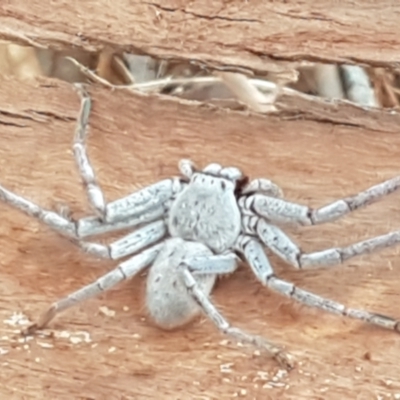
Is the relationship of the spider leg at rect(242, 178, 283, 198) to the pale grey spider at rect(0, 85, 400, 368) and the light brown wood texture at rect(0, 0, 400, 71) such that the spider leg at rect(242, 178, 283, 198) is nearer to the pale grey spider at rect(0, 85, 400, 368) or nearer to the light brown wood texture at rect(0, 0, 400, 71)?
the pale grey spider at rect(0, 85, 400, 368)

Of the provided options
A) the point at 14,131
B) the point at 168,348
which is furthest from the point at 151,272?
the point at 14,131

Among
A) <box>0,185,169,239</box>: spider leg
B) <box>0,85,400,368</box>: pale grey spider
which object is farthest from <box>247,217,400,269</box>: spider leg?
<box>0,185,169,239</box>: spider leg

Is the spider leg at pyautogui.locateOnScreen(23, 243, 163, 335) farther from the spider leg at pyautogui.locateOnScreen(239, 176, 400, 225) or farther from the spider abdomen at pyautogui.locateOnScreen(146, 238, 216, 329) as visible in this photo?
the spider leg at pyautogui.locateOnScreen(239, 176, 400, 225)

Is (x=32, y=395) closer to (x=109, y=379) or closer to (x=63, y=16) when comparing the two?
(x=109, y=379)

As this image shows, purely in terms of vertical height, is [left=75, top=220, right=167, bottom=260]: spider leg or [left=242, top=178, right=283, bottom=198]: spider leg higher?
[left=242, top=178, right=283, bottom=198]: spider leg

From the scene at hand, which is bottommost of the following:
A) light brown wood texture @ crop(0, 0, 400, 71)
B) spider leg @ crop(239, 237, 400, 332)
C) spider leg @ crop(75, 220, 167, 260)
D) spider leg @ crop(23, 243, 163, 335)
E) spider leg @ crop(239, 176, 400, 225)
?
spider leg @ crop(23, 243, 163, 335)

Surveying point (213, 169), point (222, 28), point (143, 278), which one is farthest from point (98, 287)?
point (222, 28)
